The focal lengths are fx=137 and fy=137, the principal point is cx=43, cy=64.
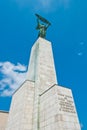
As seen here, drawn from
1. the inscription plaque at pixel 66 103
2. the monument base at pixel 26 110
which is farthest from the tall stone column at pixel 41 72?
the inscription plaque at pixel 66 103

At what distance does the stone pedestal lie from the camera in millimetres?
9648

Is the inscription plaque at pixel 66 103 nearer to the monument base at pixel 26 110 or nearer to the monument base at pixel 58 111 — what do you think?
the monument base at pixel 58 111

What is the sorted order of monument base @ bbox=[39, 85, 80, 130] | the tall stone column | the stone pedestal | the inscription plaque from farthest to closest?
the tall stone column → the inscription plaque → the stone pedestal → monument base @ bbox=[39, 85, 80, 130]

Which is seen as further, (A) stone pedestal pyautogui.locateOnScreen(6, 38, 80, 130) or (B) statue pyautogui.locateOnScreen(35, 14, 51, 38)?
(B) statue pyautogui.locateOnScreen(35, 14, 51, 38)

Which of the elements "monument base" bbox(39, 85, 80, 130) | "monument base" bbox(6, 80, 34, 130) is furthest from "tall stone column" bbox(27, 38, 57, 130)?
"monument base" bbox(39, 85, 80, 130)

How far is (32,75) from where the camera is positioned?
51.1 feet

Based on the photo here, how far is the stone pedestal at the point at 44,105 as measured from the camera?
9648 millimetres

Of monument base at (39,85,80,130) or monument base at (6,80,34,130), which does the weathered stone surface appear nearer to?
monument base at (6,80,34,130)

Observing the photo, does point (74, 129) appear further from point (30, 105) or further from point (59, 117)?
point (30, 105)

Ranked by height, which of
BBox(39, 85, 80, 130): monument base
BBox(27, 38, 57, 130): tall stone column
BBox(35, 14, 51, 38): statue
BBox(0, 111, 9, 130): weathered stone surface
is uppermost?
BBox(35, 14, 51, 38): statue

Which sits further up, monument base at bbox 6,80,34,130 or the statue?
the statue

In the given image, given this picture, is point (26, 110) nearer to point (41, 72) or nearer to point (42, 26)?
point (41, 72)

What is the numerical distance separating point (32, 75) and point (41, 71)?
4.69 feet

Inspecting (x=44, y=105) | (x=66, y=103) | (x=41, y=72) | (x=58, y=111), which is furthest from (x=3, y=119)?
(x=58, y=111)
